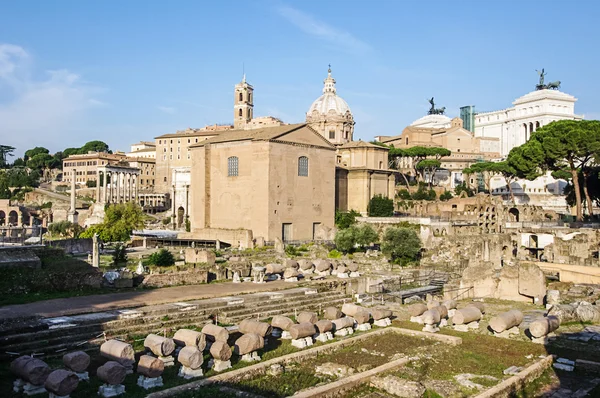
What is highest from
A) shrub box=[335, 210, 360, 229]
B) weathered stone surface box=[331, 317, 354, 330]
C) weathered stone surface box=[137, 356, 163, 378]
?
shrub box=[335, 210, 360, 229]

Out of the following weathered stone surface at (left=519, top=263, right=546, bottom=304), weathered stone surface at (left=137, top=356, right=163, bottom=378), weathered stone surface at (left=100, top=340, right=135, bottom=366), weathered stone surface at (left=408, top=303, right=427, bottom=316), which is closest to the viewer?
weathered stone surface at (left=137, top=356, right=163, bottom=378)

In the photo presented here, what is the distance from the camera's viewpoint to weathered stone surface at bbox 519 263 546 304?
19.2 metres

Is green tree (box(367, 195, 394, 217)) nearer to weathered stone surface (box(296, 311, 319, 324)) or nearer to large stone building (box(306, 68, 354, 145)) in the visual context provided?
large stone building (box(306, 68, 354, 145))

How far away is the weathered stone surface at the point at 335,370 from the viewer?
34.8 feet

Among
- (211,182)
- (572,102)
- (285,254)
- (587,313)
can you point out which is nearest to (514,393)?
(587,313)

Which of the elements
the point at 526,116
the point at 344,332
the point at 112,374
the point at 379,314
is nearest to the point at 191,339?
the point at 112,374

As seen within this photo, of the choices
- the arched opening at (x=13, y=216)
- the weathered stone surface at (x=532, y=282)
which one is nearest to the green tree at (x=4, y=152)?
the arched opening at (x=13, y=216)

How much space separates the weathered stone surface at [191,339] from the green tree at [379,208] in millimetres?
38797

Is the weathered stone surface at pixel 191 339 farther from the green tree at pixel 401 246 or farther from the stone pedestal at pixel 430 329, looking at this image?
the green tree at pixel 401 246

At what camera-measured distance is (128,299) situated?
16.0m

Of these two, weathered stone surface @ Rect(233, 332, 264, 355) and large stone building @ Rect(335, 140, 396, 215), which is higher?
large stone building @ Rect(335, 140, 396, 215)

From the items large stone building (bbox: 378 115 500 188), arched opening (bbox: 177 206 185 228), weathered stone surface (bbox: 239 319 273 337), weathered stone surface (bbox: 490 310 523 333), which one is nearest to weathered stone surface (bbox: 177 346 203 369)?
weathered stone surface (bbox: 239 319 273 337)

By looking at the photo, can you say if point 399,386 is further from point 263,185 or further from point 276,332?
point 263,185

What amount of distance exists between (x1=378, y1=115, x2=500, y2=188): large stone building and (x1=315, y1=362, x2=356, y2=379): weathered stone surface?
207 ft
